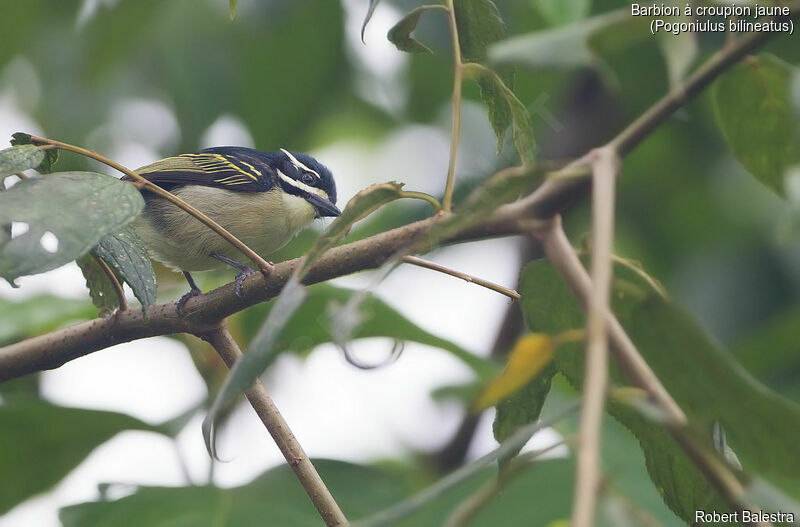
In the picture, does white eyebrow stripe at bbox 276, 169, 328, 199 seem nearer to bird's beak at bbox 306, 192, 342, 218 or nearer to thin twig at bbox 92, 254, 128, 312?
bird's beak at bbox 306, 192, 342, 218

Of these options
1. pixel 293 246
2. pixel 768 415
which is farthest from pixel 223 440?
pixel 768 415

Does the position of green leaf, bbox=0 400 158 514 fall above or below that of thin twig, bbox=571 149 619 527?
below

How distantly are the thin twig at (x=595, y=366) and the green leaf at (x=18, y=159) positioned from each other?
1.25m

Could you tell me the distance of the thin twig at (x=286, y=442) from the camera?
195cm

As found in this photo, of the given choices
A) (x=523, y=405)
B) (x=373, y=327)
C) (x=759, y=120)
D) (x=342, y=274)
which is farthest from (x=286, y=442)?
(x=373, y=327)

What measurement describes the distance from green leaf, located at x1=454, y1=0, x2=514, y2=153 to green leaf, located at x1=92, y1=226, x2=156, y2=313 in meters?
0.80

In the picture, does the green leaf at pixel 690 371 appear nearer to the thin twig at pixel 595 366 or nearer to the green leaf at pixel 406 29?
the thin twig at pixel 595 366

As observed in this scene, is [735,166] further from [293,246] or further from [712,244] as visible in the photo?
[293,246]

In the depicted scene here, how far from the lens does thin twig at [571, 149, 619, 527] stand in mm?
809

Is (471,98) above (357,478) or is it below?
above

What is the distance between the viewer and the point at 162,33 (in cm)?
513

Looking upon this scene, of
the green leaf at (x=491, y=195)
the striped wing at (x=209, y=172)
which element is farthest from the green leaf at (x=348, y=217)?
the striped wing at (x=209, y=172)

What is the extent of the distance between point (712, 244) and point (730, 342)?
2.03 feet

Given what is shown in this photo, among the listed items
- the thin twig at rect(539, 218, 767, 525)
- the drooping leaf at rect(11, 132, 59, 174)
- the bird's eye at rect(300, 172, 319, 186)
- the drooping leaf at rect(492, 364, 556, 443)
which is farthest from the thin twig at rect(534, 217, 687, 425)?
the bird's eye at rect(300, 172, 319, 186)
